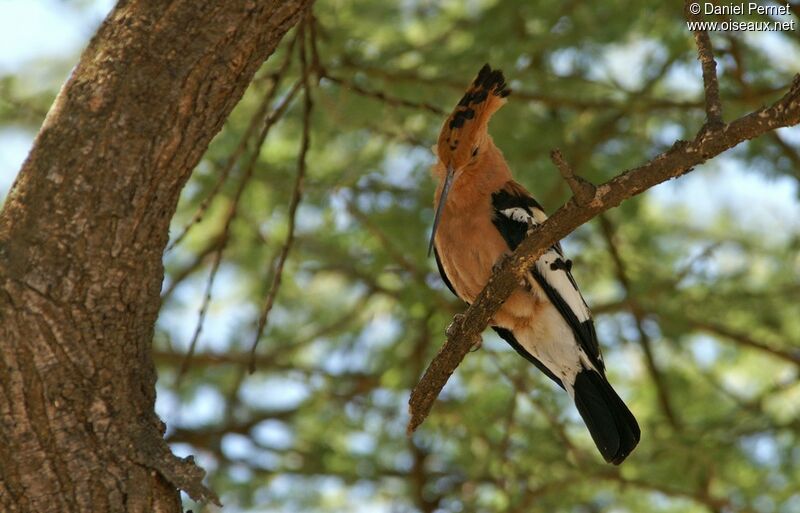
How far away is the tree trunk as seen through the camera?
2.75 meters

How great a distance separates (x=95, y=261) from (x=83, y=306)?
129mm

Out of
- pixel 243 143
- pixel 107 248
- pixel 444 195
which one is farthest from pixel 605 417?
pixel 107 248

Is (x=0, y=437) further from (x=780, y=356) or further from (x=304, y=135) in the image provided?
(x=780, y=356)

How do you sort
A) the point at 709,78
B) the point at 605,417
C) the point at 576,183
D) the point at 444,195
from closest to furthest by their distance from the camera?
the point at 576,183 < the point at 709,78 < the point at 605,417 < the point at 444,195

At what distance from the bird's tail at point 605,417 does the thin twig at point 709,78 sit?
5.05 feet

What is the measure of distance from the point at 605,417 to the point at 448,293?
5.63 ft

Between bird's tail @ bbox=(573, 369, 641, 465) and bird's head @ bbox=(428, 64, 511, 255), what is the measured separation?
0.83 metres

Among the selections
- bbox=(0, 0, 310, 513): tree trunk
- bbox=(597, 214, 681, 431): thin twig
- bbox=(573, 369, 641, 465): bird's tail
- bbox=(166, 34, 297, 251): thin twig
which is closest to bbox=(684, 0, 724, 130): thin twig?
bbox=(0, 0, 310, 513): tree trunk

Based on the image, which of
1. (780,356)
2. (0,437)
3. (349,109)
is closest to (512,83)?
(349,109)

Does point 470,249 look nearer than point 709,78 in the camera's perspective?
No

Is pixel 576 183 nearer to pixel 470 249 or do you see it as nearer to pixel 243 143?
pixel 470 249

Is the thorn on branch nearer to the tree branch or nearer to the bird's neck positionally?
the tree branch

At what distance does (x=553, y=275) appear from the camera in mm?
4078

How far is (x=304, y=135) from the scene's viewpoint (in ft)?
13.1
